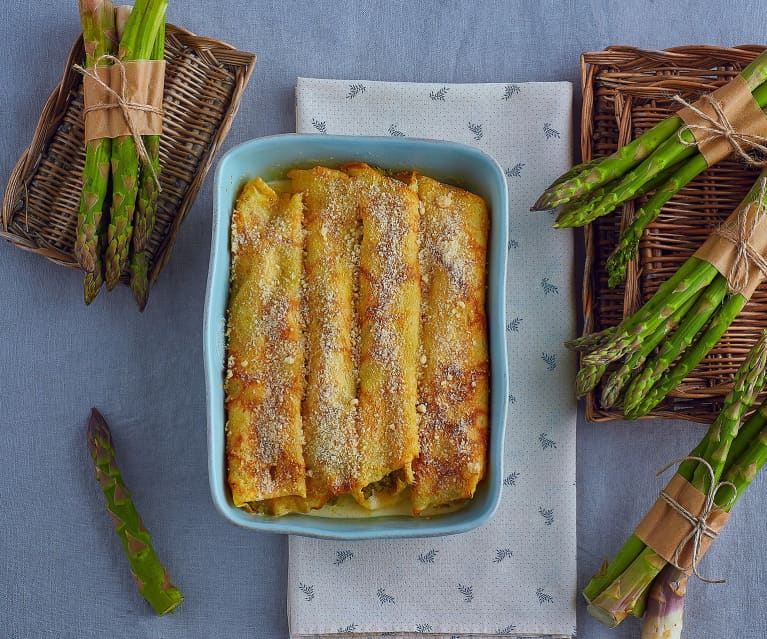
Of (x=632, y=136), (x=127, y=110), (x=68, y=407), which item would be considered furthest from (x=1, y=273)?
(x=632, y=136)

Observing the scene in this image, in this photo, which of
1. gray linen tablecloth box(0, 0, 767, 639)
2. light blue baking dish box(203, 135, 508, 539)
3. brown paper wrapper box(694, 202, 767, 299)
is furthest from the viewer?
gray linen tablecloth box(0, 0, 767, 639)

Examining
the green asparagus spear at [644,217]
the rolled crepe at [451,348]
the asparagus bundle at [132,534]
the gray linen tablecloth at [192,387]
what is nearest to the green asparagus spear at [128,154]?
the gray linen tablecloth at [192,387]

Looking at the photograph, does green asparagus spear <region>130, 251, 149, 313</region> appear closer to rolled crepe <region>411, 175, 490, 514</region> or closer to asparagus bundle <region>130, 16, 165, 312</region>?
asparagus bundle <region>130, 16, 165, 312</region>

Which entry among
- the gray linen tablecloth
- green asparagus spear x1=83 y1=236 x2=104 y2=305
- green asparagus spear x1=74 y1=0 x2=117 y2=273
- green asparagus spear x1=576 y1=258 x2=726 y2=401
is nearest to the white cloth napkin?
the gray linen tablecloth

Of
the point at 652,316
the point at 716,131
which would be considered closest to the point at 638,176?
the point at 716,131

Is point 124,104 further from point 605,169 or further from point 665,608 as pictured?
point 665,608

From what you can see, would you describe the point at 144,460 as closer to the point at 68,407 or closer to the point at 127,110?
the point at 68,407

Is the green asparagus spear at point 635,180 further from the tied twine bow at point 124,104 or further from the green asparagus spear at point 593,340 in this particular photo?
the tied twine bow at point 124,104
